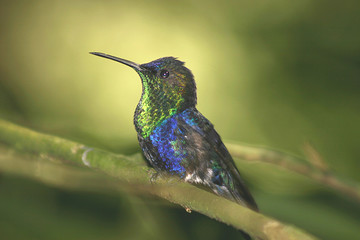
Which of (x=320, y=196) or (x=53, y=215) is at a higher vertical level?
(x=320, y=196)

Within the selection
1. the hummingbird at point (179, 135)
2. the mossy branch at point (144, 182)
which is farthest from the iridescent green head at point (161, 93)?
the mossy branch at point (144, 182)

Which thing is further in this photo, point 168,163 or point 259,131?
point 259,131

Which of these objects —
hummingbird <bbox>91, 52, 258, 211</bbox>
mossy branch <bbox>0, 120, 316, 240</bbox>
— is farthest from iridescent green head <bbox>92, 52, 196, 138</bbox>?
mossy branch <bbox>0, 120, 316, 240</bbox>

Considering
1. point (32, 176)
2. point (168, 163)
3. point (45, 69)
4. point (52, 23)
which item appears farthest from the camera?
point (52, 23)

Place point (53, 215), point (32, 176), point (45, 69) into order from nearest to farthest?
point (32, 176), point (53, 215), point (45, 69)

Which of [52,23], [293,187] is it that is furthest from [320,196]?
[52,23]

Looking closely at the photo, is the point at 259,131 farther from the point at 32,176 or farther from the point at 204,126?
the point at 32,176

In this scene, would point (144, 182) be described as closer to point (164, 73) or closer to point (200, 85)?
point (164, 73)
